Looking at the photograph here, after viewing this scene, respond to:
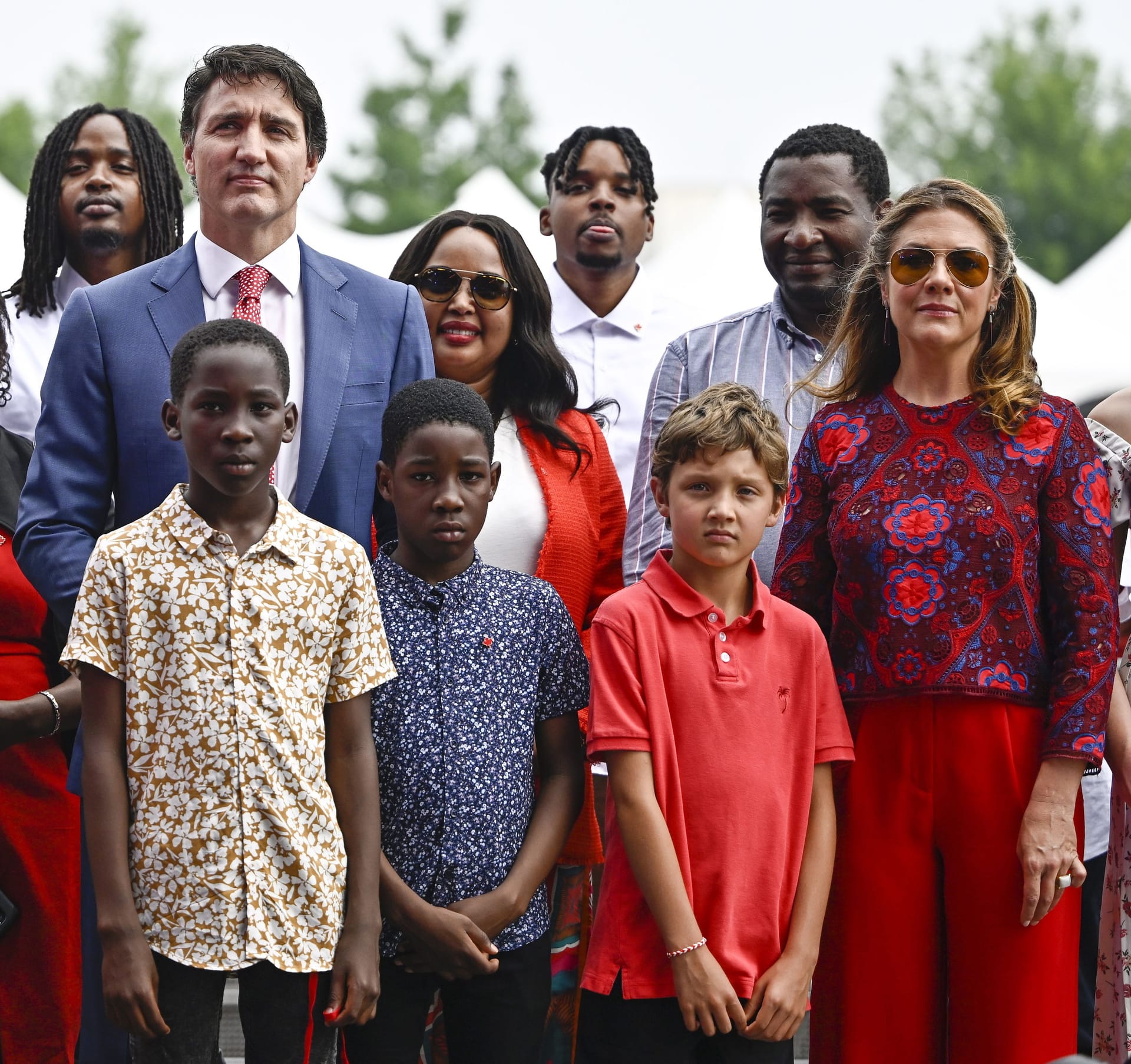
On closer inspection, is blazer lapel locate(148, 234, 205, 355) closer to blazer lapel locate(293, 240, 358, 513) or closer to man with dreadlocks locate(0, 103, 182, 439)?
blazer lapel locate(293, 240, 358, 513)

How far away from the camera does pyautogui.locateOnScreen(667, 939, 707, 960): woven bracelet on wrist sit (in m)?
3.05

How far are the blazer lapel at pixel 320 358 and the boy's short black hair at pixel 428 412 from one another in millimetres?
137

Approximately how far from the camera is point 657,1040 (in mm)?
3117

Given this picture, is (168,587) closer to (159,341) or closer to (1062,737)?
(159,341)

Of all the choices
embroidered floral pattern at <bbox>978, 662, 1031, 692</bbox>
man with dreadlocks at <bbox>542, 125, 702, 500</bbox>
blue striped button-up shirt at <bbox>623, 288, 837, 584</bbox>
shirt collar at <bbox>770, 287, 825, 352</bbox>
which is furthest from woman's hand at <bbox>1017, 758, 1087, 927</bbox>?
man with dreadlocks at <bbox>542, 125, 702, 500</bbox>

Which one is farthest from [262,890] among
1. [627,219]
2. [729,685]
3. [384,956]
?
[627,219]

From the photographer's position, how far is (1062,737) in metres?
3.13

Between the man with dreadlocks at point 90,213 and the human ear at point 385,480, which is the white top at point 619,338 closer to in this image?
the man with dreadlocks at point 90,213

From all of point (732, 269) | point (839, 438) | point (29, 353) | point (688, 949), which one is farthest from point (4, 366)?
point (732, 269)

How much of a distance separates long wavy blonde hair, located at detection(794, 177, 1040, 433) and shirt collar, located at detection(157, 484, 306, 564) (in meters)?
1.34

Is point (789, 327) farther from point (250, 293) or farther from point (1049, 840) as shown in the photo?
point (1049, 840)

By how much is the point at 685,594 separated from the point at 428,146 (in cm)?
3853

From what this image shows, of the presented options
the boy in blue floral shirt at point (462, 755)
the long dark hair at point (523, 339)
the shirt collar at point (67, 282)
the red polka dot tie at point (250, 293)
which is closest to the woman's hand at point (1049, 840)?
the boy in blue floral shirt at point (462, 755)

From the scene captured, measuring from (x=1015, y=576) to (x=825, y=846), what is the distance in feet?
2.36
